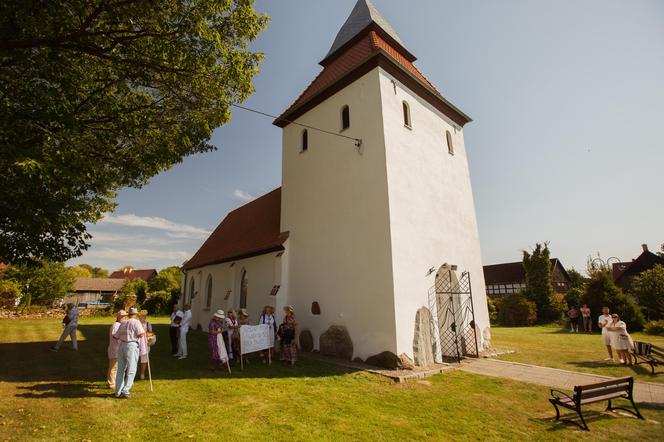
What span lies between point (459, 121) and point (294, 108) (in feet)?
26.6

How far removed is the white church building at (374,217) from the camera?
34.2 feet

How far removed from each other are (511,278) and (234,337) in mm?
43612

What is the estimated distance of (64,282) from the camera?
125ft

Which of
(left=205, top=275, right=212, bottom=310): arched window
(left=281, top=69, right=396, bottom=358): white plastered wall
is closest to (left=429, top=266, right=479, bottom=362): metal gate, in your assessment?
(left=281, top=69, right=396, bottom=358): white plastered wall

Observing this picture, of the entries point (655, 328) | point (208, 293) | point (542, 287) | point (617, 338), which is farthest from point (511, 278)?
point (208, 293)

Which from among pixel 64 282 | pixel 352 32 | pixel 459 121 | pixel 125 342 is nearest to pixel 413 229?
pixel 459 121

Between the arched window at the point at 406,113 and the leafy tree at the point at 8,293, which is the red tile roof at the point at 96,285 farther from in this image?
the arched window at the point at 406,113

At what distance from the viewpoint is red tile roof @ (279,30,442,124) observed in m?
12.4

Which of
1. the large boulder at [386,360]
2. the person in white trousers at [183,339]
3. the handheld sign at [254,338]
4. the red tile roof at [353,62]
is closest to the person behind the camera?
the large boulder at [386,360]

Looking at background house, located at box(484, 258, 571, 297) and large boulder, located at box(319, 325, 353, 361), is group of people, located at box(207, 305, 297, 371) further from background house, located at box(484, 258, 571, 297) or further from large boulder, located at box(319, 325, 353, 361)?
background house, located at box(484, 258, 571, 297)

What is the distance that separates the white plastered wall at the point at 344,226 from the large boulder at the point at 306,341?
0.77 feet

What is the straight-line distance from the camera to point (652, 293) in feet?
72.9

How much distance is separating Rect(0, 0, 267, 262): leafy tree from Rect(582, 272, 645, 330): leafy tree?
25.6 meters

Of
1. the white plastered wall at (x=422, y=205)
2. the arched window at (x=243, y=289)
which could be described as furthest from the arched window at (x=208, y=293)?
the white plastered wall at (x=422, y=205)
